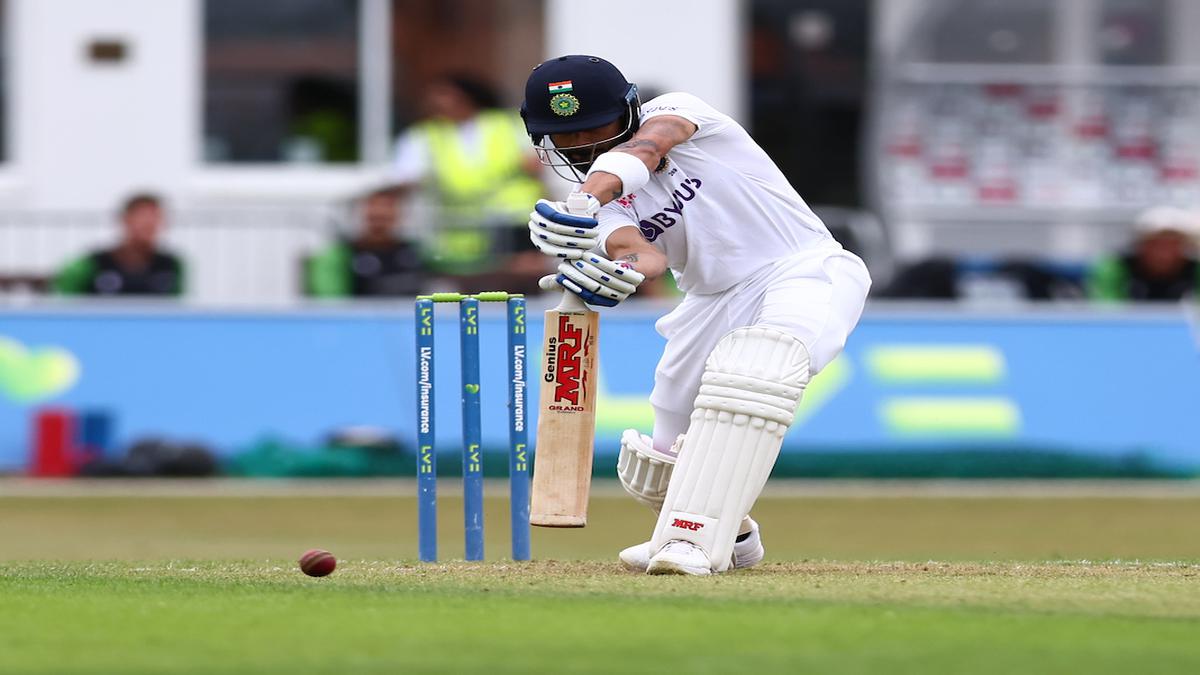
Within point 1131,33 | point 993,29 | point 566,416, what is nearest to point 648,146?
point 566,416

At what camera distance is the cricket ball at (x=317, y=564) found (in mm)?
5562

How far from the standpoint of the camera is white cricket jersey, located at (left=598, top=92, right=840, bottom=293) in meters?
5.78

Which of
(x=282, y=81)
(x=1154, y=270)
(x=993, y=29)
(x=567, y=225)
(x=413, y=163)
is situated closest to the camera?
(x=567, y=225)

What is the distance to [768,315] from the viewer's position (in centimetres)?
569

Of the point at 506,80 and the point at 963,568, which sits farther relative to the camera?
the point at 506,80

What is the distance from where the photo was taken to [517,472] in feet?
19.5

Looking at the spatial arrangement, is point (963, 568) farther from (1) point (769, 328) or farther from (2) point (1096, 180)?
(2) point (1096, 180)

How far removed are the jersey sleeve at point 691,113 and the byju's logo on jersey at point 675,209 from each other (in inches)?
5.1

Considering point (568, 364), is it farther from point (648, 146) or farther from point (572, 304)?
point (648, 146)

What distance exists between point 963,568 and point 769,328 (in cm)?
93

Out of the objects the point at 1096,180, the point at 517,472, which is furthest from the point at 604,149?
the point at 1096,180

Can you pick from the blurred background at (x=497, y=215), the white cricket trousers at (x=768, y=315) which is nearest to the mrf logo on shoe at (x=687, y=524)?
the white cricket trousers at (x=768, y=315)

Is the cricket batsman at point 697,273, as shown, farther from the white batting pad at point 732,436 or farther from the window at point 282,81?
the window at point 282,81

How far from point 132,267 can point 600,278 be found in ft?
21.7
